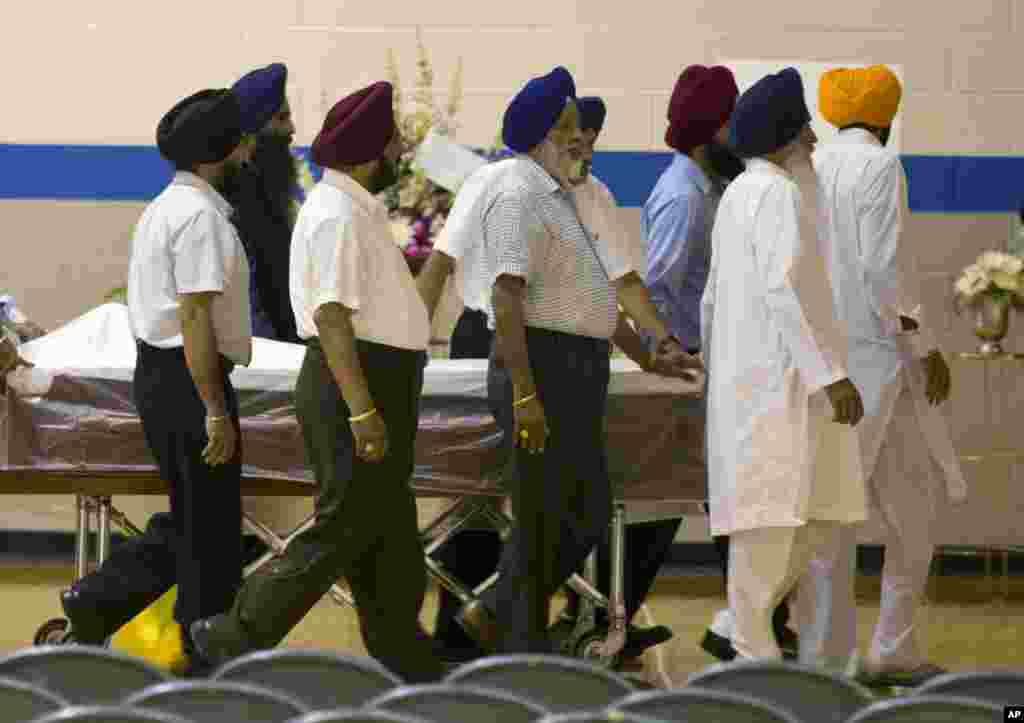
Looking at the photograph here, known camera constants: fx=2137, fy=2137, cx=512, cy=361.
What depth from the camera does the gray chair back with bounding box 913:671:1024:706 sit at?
301cm

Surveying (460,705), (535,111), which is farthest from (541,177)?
(460,705)

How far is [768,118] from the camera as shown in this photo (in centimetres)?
500

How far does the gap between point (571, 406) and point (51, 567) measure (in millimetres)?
3184

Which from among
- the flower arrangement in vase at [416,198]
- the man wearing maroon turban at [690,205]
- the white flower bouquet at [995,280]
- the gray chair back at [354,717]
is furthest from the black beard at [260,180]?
the gray chair back at [354,717]

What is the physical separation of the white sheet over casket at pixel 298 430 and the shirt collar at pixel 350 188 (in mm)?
696

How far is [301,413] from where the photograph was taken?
15.8 ft

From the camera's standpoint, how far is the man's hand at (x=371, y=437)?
15.2 feet

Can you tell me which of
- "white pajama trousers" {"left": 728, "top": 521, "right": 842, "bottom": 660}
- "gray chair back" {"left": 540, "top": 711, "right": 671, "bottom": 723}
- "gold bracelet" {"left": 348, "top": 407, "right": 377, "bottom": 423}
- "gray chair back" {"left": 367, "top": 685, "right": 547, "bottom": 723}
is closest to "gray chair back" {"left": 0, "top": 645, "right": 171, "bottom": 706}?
"gray chair back" {"left": 367, "top": 685, "right": 547, "bottom": 723}

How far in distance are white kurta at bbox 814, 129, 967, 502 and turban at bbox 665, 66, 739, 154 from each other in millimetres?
502

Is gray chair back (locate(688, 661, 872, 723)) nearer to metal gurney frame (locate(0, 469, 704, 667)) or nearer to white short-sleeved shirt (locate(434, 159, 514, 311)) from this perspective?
white short-sleeved shirt (locate(434, 159, 514, 311))

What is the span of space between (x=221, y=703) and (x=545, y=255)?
2.34m

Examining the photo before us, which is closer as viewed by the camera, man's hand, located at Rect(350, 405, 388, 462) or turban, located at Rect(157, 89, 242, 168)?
man's hand, located at Rect(350, 405, 388, 462)

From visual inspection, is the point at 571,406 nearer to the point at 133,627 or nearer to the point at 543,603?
the point at 543,603

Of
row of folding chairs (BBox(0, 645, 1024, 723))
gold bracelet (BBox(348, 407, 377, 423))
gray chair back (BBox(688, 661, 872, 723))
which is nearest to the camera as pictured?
row of folding chairs (BBox(0, 645, 1024, 723))
